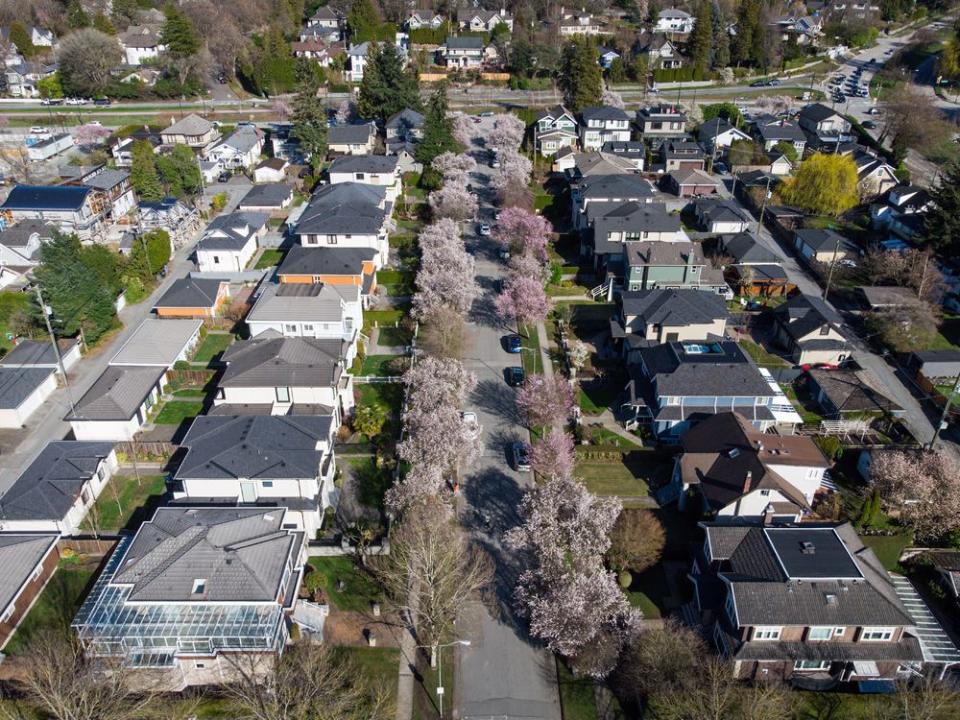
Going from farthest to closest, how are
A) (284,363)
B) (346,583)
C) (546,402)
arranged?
(284,363)
(546,402)
(346,583)

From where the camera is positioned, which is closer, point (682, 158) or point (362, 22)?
point (682, 158)

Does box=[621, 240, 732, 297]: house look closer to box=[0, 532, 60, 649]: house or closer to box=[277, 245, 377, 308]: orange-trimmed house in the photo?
box=[277, 245, 377, 308]: orange-trimmed house

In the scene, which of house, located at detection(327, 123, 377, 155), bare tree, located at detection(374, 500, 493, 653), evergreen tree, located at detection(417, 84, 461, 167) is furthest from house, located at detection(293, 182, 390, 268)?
bare tree, located at detection(374, 500, 493, 653)

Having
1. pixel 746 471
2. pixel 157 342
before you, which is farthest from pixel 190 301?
pixel 746 471

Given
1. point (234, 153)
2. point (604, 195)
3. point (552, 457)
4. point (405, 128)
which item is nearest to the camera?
point (552, 457)

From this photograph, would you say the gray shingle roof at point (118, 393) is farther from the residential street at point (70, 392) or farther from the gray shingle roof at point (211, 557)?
the gray shingle roof at point (211, 557)

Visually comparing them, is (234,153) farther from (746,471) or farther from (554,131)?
(746,471)

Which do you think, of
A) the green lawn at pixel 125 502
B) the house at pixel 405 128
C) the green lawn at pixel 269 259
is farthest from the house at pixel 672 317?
the house at pixel 405 128
